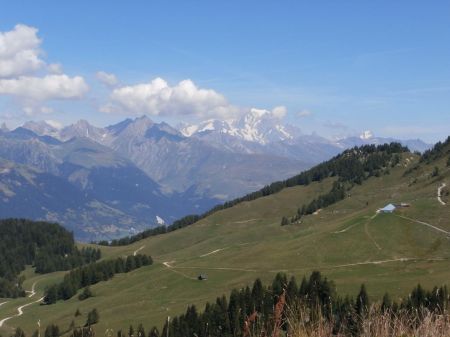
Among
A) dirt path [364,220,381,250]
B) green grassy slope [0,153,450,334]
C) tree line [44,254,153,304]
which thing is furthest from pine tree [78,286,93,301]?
dirt path [364,220,381,250]

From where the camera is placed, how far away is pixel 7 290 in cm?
18662

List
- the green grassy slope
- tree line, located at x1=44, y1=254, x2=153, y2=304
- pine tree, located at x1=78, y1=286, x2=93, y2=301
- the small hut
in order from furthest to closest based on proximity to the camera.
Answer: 1. tree line, located at x1=44, y1=254, x2=153, y2=304
2. pine tree, located at x1=78, y1=286, x2=93, y2=301
3. the small hut
4. the green grassy slope

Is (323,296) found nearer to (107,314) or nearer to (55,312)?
(107,314)

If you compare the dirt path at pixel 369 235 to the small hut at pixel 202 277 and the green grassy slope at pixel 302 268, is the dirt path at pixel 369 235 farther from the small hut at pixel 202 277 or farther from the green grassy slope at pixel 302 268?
the small hut at pixel 202 277

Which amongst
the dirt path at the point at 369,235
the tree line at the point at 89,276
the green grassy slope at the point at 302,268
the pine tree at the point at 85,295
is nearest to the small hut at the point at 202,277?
the green grassy slope at the point at 302,268

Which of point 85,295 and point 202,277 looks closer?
point 202,277

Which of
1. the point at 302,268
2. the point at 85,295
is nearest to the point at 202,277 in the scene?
the point at 302,268

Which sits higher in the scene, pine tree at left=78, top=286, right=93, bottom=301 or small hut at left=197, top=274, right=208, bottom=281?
small hut at left=197, top=274, right=208, bottom=281

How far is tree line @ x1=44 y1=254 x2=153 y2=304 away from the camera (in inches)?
5974

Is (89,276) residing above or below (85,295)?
above

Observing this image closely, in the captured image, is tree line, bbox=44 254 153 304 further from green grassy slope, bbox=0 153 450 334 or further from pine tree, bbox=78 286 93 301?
pine tree, bbox=78 286 93 301

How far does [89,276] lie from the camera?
6476 inches

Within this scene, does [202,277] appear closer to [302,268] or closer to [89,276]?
[302,268]

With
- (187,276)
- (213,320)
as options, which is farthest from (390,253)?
(213,320)
